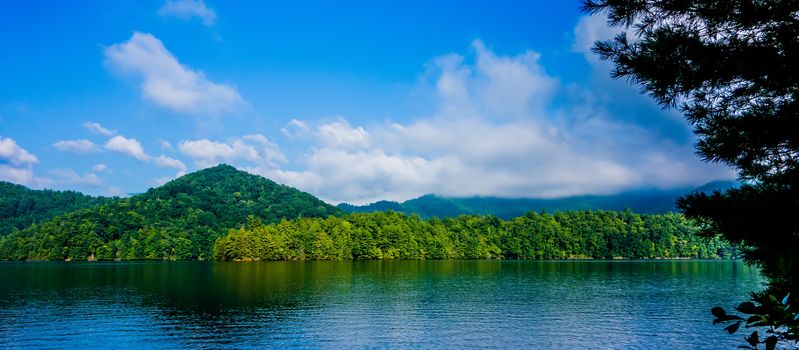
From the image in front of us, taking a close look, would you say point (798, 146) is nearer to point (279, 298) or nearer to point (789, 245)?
point (789, 245)

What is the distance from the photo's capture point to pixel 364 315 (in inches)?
1932

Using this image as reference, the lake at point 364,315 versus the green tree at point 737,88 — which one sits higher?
the green tree at point 737,88

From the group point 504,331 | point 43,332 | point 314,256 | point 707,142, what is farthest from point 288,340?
point 314,256

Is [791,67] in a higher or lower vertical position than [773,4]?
lower

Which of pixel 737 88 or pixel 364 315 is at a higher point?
pixel 737 88

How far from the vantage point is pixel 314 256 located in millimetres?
173625

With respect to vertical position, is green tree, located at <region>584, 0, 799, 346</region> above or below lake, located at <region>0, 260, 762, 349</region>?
above

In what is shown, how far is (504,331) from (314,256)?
137 m

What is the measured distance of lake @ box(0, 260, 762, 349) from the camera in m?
38.2

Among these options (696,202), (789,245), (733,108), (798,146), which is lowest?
(789,245)

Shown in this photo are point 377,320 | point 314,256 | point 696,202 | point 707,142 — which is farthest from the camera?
point 314,256

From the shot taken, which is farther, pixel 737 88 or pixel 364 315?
pixel 364 315

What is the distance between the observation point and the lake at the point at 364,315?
3819 centimetres

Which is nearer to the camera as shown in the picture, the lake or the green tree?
the green tree
